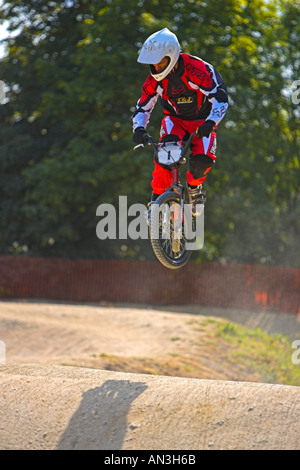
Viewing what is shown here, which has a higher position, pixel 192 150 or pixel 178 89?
pixel 178 89

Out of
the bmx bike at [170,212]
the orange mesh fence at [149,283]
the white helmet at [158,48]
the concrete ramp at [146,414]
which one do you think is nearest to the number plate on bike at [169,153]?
the bmx bike at [170,212]

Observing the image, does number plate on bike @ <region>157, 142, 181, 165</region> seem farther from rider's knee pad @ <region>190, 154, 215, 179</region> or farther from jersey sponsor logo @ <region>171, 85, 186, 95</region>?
jersey sponsor logo @ <region>171, 85, 186, 95</region>

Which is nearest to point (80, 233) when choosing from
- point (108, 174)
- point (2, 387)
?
point (108, 174)

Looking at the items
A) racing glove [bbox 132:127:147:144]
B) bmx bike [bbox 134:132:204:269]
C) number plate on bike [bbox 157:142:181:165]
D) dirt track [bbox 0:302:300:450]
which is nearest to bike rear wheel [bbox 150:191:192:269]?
bmx bike [bbox 134:132:204:269]

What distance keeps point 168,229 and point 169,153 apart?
881mm

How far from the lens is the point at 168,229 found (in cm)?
756

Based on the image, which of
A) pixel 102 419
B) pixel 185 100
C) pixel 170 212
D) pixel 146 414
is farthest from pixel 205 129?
pixel 102 419

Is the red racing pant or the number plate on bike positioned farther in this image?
the red racing pant

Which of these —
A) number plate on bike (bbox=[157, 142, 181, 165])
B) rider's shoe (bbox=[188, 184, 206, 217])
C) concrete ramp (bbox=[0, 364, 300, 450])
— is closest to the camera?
concrete ramp (bbox=[0, 364, 300, 450])

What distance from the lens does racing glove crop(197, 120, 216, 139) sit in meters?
7.07

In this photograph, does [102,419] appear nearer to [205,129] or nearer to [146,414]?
[146,414]

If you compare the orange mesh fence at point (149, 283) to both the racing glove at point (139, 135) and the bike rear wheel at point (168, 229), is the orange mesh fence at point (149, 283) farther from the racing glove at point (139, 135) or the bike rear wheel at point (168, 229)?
the racing glove at point (139, 135)

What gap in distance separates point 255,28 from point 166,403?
20.8m

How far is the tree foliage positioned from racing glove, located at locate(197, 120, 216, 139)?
14201 millimetres
